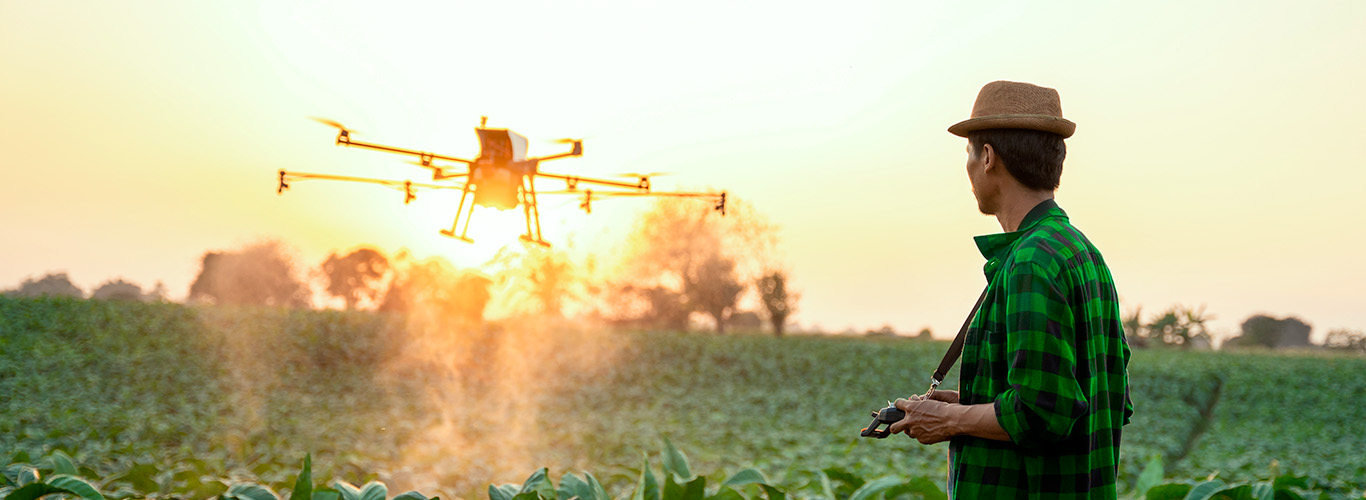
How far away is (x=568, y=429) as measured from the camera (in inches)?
441

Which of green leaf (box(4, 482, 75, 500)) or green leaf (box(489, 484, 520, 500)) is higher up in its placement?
green leaf (box(489, 484, 520, 500))

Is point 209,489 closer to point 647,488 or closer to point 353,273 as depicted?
point 647,488

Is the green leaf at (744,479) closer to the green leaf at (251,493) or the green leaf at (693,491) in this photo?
the green leaf at (693,491)

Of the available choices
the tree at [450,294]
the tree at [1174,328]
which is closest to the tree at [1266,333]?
the tree at [1174,328]

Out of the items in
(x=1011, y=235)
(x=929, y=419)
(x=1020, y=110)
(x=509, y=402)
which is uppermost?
(x=1020, y=110)

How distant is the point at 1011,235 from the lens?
1800mm

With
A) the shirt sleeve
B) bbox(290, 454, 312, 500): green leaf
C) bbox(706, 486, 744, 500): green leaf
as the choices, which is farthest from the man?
bbox(290, 454, 312, 500): green leaf

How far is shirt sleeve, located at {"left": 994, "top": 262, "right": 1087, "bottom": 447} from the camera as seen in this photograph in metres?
1.58

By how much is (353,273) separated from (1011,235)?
103ft

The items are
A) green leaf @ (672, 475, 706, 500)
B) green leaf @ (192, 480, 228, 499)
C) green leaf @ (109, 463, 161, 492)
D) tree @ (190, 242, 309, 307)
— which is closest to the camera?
green leaf @ (672, 475, 706, 500)

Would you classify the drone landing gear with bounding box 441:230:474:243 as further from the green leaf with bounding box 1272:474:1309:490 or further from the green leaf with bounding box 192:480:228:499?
the green leaf with bounding box 1272:474:1309:490

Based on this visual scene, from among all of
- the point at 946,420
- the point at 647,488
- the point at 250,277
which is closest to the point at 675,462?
the point at 647,488

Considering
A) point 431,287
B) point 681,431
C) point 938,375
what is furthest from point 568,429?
point 938,375

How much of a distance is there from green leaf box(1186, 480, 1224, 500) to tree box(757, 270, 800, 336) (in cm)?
2066
